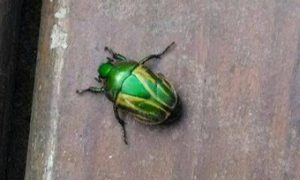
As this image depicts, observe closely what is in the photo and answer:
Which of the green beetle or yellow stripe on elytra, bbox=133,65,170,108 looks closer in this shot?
the green beetle

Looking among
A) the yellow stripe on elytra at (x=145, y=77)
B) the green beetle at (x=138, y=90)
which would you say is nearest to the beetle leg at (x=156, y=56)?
the green beetle at (x=138, y=90)

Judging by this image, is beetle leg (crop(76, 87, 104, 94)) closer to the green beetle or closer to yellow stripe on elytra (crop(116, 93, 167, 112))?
the green beetle

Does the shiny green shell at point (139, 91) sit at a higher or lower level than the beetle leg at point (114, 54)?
lower

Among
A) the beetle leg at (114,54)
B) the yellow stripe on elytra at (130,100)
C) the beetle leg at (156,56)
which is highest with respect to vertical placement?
the beetle leg at (156,56)

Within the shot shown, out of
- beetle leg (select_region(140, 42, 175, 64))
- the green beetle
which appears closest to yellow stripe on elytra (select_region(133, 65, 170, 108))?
the green beetle

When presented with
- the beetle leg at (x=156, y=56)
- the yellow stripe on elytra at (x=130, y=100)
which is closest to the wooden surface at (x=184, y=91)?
the beetle leg at (x=156, y=56)

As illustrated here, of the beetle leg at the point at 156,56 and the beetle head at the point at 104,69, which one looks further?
the beetle head at the point at 104,69

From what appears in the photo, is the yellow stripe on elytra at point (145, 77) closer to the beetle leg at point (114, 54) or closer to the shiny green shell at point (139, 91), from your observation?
the shiny green shell at point (139, 91)

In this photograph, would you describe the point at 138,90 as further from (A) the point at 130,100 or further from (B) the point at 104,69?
(B) the point at 104,69
